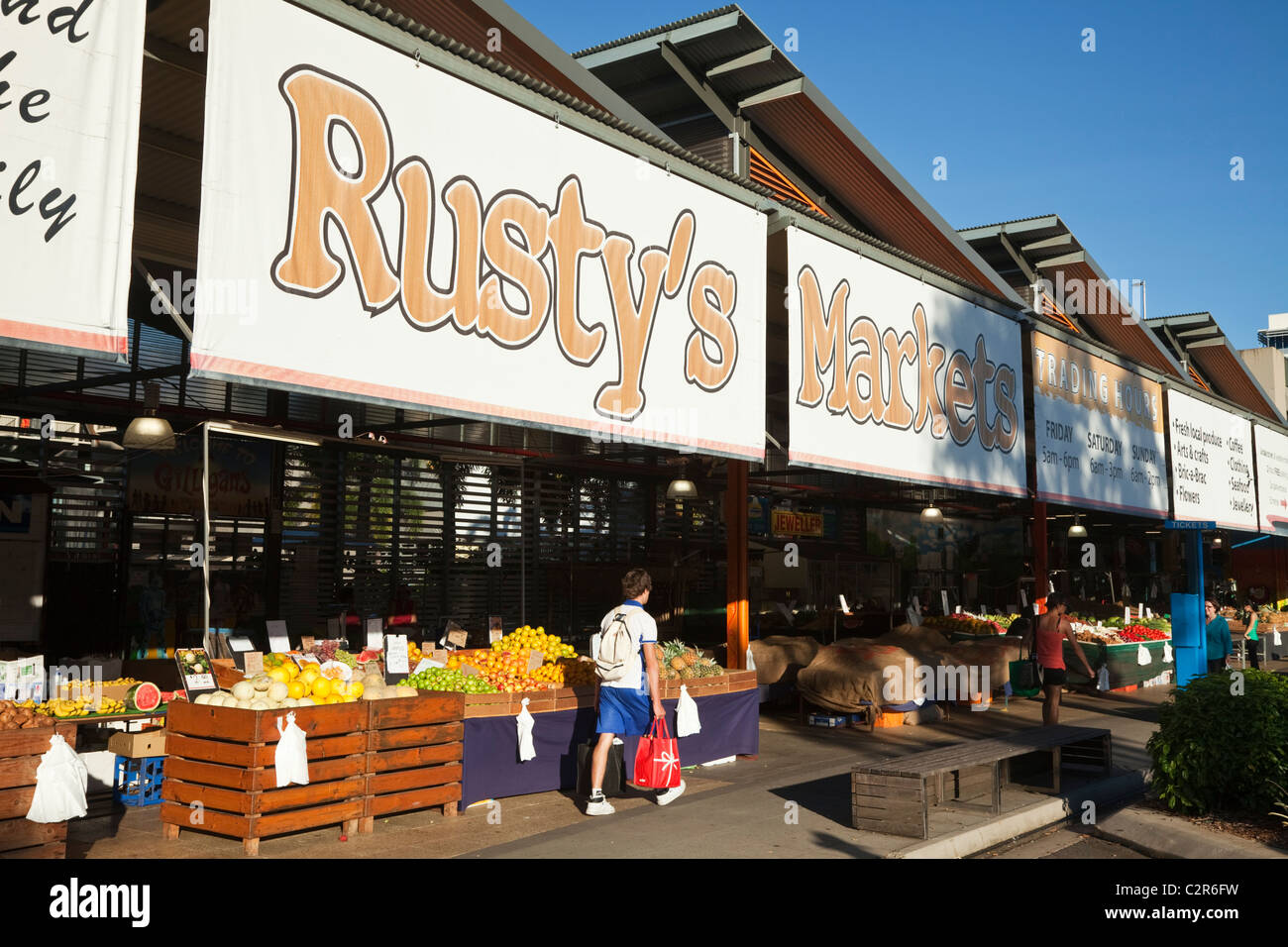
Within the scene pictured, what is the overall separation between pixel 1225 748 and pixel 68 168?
8.61 metres

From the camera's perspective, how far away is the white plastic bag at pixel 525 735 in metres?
8.98

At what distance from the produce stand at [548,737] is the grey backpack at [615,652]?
38.5 inches

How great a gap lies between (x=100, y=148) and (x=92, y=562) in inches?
367

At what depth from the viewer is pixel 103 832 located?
769 centimetres

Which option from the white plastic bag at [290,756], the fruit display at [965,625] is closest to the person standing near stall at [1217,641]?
the fruit display at [965,625]

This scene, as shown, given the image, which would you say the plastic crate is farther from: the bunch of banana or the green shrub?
the green shrub

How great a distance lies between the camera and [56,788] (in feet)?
20.2

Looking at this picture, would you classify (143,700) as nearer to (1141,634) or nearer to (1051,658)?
(1051,658)

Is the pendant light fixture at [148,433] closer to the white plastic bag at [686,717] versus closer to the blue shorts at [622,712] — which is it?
the blue shorts at [622,712]

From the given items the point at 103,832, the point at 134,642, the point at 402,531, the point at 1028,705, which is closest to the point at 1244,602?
the point at 1028,705

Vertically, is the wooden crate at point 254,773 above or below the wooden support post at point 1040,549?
below

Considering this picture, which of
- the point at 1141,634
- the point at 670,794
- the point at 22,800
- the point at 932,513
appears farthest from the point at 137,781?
the point at 932,513

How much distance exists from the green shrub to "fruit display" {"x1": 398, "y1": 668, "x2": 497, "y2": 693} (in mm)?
5452
